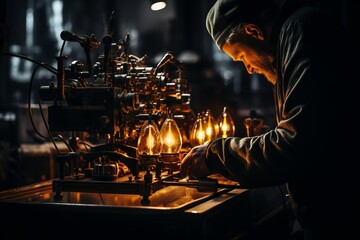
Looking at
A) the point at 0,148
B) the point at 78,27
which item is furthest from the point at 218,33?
the point at 78,27

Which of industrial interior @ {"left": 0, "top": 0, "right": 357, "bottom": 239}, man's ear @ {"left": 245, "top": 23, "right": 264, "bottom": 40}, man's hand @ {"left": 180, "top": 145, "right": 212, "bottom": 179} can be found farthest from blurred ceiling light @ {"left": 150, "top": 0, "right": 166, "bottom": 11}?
man's hand @ {"left": 180, "top": 145, "right": 212, "bottom": 179}

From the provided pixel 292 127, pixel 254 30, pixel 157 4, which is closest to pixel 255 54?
pixel 254 30

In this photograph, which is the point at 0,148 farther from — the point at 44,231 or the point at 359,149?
the point at 359,149

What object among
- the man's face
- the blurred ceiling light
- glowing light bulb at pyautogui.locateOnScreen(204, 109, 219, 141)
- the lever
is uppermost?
the blurred ceiling light

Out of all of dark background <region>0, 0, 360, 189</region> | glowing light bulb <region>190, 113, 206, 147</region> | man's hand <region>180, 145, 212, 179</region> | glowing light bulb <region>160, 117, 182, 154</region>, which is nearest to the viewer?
man's hand <region>180, 145, 212, 179</region>

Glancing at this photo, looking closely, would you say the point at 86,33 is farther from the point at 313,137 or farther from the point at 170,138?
the point at 313,137

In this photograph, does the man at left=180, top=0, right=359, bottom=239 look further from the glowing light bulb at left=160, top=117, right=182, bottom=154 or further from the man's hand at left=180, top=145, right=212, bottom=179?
the glowing light bulb at left=160, top=117, right=182, bottom=154

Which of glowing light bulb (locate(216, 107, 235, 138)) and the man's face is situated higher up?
the man's face

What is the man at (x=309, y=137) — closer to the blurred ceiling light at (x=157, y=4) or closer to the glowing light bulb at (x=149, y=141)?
the glowing light bulb at (x=149, y=141)

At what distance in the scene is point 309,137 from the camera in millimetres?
2014

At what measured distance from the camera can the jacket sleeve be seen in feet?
6.62

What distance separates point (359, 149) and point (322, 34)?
A: 1.64ft

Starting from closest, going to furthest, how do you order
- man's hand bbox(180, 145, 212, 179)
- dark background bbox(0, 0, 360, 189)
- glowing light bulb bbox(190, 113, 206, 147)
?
man's hand bbox(180, 145, 212, 179)
glowing light bulb bbox(190, 113, 206, 147)
dark background bbox(0, 0, 360, 189)

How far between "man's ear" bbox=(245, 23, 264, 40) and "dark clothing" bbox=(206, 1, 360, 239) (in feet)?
0.62
